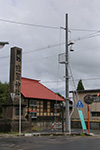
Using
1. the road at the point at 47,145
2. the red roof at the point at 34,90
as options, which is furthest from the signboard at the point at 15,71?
the road at the point at 47,145

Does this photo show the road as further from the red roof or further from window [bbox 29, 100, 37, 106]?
window [bbox 29, 100, 37, 106]

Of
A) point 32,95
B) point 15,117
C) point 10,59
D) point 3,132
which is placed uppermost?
point 10,59

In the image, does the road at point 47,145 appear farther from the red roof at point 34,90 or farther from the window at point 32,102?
the window at point 32,102

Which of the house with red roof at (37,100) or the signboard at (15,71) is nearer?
the signboard at (15,71)

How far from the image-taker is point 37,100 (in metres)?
30.2

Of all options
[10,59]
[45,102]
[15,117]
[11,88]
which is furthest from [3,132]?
[45,102]

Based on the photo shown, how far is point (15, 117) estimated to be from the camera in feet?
65.1

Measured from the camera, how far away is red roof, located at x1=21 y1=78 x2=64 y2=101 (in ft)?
97.3

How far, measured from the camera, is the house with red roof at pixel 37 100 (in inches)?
1129

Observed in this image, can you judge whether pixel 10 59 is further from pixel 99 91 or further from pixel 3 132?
pixel 99 91

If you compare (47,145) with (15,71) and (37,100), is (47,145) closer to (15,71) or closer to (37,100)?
(15,71)

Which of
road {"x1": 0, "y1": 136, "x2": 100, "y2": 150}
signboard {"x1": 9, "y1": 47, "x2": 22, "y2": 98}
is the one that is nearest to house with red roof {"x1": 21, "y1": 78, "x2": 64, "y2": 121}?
signboard {"x1": 9, "y1": 47, "x2": 22, "y2": 98}

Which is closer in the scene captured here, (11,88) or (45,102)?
(11,88)

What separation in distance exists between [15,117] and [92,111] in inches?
701
